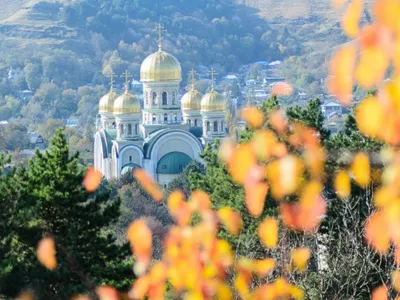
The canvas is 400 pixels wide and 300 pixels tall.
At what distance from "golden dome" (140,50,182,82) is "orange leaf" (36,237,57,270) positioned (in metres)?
18.3

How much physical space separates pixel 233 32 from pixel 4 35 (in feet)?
78.2

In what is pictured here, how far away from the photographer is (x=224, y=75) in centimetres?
8325

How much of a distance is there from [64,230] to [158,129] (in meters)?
18.2

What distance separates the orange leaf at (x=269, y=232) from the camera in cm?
836

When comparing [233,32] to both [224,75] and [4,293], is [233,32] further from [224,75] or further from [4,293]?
[4,293]

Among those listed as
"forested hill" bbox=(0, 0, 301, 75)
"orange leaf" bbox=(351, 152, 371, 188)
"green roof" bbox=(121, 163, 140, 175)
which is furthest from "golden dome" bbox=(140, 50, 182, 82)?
"forested hill" bbox=(0, 0, 301, 75)

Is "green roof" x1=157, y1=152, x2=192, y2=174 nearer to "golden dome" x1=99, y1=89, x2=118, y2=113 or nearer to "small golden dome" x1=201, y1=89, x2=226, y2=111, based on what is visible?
"small golden dome" x1=201, y1=89, x2=226, y2=111

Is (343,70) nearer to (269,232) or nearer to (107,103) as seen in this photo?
(269,232)

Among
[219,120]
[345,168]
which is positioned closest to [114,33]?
[219,120]

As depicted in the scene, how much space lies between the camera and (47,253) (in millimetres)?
7418

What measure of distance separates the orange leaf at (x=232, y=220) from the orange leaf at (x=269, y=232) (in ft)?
0.76

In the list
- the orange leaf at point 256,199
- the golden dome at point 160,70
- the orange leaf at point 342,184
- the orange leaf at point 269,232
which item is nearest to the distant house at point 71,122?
the golden dome at point 160,70

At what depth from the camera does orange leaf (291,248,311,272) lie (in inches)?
278

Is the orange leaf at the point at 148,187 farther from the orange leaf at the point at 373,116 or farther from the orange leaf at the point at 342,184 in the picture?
the orange leaf at the point at 373,116
